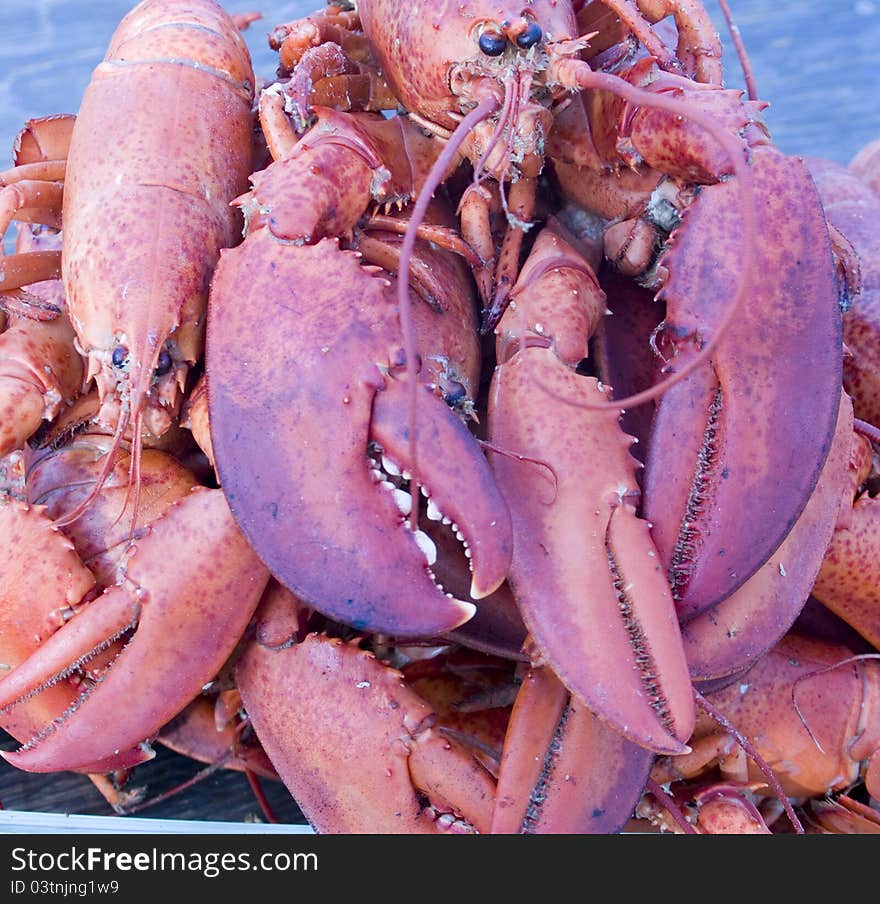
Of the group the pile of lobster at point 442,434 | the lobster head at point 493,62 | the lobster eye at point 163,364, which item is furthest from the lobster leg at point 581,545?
the lobster eye at point 163,364

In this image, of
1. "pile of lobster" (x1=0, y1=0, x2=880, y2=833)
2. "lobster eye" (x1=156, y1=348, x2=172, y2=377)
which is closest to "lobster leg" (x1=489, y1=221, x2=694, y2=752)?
"pile of lobster" (x1=0, y1=0, x2=880, y2=833)

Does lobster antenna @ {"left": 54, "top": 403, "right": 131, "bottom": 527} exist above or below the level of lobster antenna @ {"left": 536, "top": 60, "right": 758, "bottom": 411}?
below

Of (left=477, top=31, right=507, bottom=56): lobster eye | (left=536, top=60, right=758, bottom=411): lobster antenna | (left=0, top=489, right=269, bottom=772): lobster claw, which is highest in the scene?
(left=477, top=31, right=507, bottom=56): lobster eye

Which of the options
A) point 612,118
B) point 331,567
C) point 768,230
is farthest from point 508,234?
point 331,567

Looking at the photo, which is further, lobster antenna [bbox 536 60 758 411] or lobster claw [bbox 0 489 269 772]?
lobster claw [bbox 0 489 269 772]

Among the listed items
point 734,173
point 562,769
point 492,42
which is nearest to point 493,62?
point 492,42

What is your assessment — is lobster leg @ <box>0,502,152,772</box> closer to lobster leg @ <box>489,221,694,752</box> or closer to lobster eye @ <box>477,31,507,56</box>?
lobster leg @ <box>489,221,694,752</box>
